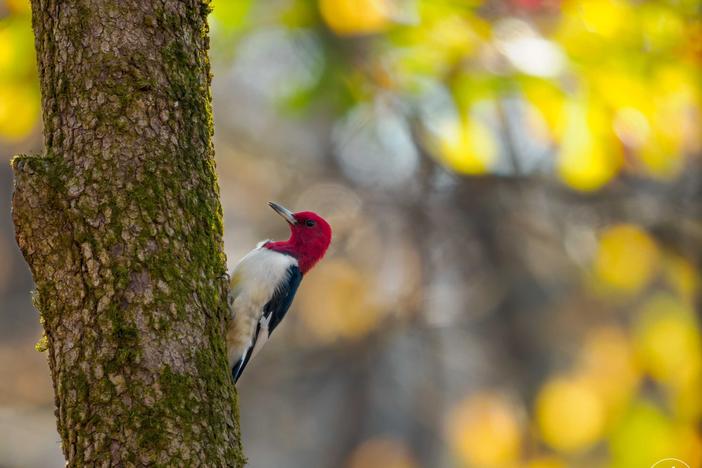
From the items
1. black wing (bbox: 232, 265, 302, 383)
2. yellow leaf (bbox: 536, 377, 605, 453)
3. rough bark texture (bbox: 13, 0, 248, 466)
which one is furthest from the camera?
yellow leaf (bbox: 536, 377, 605, 453)

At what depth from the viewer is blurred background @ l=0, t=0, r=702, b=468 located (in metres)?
4.34

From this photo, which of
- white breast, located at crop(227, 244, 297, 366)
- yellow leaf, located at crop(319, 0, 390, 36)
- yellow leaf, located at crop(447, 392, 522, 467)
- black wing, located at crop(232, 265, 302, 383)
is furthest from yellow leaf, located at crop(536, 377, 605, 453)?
yellow leaf, located at crop(319, 0, 390, 36)

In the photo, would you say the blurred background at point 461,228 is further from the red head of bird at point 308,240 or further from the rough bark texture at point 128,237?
the rough bark texture at point 128,237

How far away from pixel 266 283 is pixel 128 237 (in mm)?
1989

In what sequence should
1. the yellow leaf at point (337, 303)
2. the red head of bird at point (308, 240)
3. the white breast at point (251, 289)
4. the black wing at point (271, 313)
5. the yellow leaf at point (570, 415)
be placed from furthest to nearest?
the yellow leaf at point (337, 303) < the yellow leaf at point (570, 415) < the red head of bird at point (308, 240) < the black wing at point (271, 313) < the white breast at point (251, 289)

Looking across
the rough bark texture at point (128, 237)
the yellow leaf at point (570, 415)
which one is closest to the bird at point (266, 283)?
the rough bark texture at point (128, 237)

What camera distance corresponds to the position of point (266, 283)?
4.54 meters

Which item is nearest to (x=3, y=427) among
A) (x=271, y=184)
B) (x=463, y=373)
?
(x=271, y=184)

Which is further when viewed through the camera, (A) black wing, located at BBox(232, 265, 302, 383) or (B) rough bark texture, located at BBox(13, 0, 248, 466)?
(A) black wing, located at BBox(232, 265, 302, 383)

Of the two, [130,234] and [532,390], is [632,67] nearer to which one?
[130,234]

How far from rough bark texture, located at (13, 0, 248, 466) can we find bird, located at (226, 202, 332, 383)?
4.14ft

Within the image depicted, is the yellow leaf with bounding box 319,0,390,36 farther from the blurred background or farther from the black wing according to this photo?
the black wing

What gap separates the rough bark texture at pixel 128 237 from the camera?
2.44 m

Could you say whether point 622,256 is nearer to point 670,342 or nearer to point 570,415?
point 670,342
